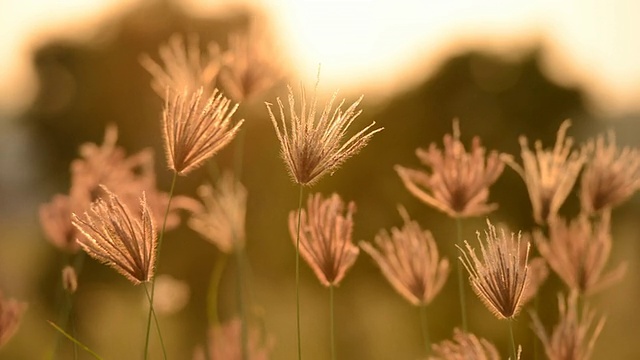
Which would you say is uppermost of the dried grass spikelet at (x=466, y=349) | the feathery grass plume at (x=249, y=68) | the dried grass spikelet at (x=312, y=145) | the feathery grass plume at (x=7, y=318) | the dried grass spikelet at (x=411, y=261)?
the feathery grass plume at (x=249, y=68)

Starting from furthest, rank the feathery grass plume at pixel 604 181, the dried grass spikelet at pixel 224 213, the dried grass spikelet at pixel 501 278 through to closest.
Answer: the dried grass spikelet at pixel 224 213 < the feathery grass plume at pixel 604 181 < the dried grass spikelet at pixel 501 278

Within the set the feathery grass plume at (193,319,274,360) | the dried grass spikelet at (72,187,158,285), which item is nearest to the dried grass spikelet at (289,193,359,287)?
the dried grass spikelet at (72,187,158,285)

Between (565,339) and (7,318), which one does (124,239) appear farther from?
(565,339)

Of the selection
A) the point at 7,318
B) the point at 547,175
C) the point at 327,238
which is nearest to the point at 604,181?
the point at 547,175

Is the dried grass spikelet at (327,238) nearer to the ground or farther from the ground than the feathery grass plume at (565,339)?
farther from the ground

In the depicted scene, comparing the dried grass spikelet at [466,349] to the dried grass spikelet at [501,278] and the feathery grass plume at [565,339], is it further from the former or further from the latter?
the feathery grass plume at [565,339]

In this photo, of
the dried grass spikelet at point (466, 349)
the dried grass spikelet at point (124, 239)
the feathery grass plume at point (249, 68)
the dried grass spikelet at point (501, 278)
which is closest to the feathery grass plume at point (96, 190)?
the feathery grass plume at point (249, 68)

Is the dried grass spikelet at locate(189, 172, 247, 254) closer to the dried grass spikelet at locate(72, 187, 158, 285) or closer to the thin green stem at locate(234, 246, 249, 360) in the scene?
the thin green stem at locate(234, 246, 249, 360)
